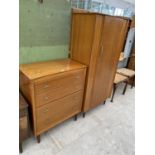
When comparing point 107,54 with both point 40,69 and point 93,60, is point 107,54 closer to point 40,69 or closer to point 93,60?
point 93,60

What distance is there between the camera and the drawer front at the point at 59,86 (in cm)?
143

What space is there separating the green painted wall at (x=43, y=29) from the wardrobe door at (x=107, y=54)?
23.1 inches

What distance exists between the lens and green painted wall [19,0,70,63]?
1542 mm

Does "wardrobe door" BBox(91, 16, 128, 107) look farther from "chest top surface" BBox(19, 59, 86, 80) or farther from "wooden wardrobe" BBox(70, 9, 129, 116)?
"chest top surface" BBox(19, 59, 86, 80)

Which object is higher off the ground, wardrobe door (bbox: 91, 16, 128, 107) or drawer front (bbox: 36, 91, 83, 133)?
wardrobe door (bbox: 91, 16, 128, 107)

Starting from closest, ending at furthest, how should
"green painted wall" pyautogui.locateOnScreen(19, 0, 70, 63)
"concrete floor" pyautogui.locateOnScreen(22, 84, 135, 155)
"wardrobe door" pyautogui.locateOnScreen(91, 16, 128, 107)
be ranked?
"green painted wall" pyautogui.locateOnScreen(19, 0, 70, 63) → "concrete floor" pyautogui.locateOnScreen(22, 84, 135, 155) → "wardrobe door" pyautogui.locateOnScreen(91, 16, 128, 107)

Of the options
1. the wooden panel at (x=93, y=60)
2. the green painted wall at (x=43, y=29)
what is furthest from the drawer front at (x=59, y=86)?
the green painted wall at (x=43, y=29)

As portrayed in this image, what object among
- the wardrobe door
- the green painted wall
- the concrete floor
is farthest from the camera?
the wardrobe door

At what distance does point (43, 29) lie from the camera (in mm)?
1727

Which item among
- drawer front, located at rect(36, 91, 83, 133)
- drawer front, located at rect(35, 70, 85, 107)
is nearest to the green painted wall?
drawer front, located at rect(35, 70, 85, 107)

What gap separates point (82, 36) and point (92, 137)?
4.79 feet

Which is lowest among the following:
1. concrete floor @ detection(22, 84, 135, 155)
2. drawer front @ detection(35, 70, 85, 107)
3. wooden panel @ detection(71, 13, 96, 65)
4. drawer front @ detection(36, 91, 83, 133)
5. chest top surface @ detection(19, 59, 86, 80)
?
concrete floor @ detection(22, 84, 135, 155)

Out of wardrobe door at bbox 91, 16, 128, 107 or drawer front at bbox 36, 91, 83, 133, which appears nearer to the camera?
drawer front at bbox 36, 91, 83, 133
